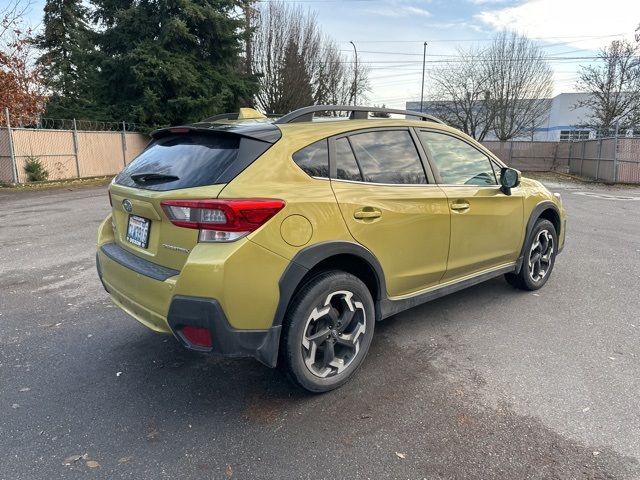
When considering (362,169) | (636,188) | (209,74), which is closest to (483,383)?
(362,169)

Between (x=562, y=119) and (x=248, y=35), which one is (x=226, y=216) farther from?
(x=562, y=119)

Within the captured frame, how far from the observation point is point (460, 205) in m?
3.68

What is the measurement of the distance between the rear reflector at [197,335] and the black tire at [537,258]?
3.33m

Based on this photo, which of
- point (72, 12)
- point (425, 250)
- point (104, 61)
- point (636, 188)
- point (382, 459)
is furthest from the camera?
point (72, 12)

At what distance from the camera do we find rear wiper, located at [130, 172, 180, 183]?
2822 mm

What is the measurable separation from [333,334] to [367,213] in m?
0.80

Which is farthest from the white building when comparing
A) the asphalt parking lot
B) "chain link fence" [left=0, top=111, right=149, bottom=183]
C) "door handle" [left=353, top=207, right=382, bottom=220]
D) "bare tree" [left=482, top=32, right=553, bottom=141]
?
"door handle" [left=353, top=207, right=382, bottom=220]

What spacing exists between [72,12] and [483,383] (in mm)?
37990

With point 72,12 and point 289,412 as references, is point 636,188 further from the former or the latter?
point 72,12

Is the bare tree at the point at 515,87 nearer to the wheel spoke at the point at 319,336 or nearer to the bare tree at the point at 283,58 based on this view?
the bare tree at the point at 283,58

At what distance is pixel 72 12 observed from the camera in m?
32.1

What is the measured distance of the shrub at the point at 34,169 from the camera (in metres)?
16.7

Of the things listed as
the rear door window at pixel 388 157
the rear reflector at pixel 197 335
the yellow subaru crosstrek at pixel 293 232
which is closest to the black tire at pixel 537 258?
the yellow subaru crosstrek at pixel 293 232

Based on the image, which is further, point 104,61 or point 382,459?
point 104,61
